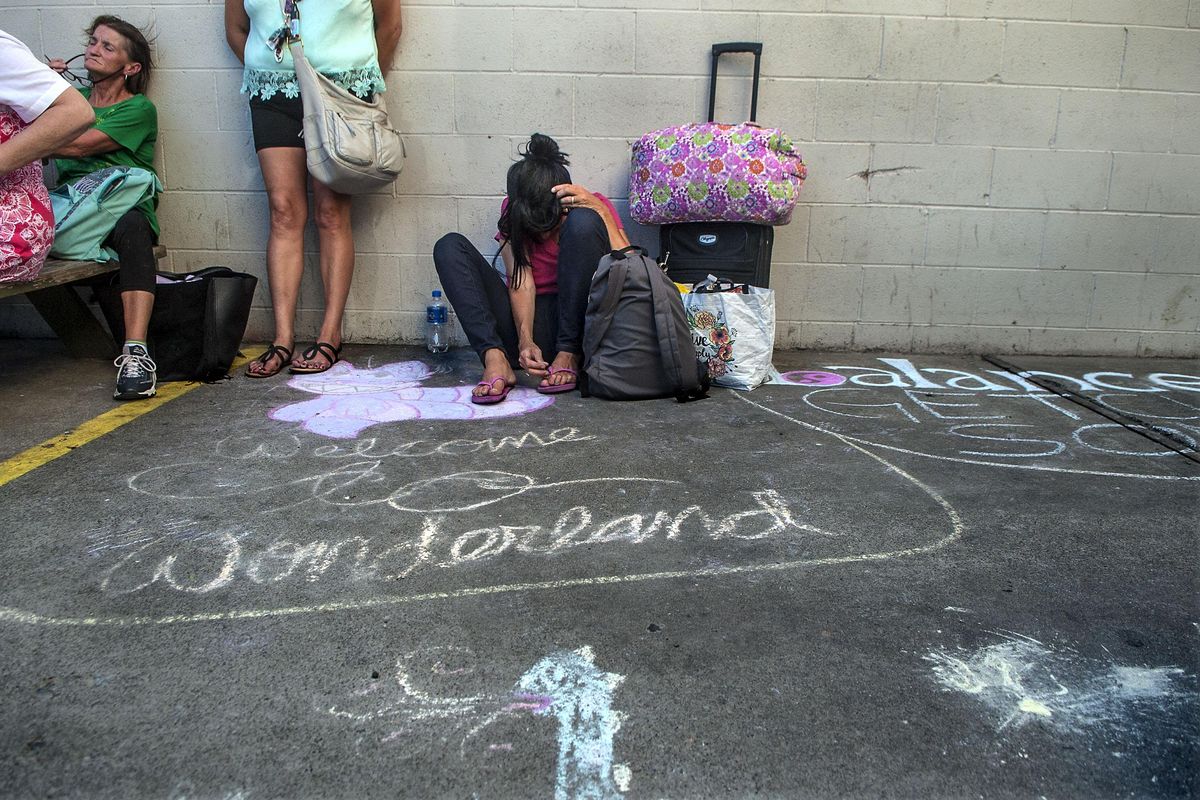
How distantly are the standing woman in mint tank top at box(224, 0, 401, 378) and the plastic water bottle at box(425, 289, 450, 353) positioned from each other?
1.42 feet

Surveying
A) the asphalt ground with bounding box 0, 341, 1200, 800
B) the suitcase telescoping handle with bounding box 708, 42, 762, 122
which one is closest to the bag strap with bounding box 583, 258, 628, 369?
the asphalt ground with bounding box 0, 341, 1200, 800

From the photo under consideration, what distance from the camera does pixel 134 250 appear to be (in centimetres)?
335

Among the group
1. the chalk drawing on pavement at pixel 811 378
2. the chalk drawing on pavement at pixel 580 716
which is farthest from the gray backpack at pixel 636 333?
the chalk drawing on pavement at pixel 580 716

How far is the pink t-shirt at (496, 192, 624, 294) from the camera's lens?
3.56 m

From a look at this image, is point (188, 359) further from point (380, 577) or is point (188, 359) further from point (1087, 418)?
point (1087, 418)

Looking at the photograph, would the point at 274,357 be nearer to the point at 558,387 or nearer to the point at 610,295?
the point at 558,387

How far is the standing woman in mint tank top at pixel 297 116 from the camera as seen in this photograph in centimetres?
360

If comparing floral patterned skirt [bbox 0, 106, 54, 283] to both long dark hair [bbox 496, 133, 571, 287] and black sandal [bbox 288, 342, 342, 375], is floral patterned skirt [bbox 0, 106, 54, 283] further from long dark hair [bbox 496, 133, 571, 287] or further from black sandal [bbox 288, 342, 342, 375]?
long dark hair [bbox 496, 133, 571, 287]

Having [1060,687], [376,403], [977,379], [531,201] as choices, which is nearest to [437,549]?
[1060,687]

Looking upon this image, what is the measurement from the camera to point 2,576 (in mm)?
1812

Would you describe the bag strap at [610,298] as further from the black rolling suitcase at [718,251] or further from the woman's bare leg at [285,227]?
the woman's bare leg at [285,227]

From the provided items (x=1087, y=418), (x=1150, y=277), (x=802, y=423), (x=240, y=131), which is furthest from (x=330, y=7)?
(x=1150, y=277)

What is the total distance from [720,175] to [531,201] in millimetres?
771

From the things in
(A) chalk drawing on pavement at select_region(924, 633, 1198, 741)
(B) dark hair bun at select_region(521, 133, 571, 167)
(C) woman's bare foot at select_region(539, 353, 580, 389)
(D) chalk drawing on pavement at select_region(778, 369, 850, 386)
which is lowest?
(A) chalk drawing on pavement at select_region(924, 633, 1198, 741)
